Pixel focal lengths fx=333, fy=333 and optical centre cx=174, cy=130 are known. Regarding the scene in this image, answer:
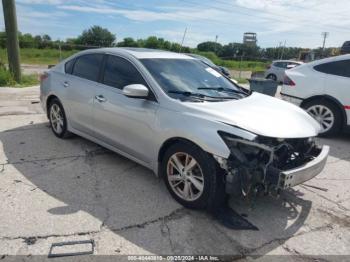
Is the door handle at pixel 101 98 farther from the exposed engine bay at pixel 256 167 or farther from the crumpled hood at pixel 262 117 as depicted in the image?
the exposed engine bay at pixel 256 167

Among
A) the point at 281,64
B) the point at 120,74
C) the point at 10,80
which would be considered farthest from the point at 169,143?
the point at 281,64

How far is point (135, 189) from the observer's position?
13.3ft

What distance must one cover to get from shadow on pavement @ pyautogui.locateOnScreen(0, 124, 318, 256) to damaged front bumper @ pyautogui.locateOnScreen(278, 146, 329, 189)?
1.69 feet

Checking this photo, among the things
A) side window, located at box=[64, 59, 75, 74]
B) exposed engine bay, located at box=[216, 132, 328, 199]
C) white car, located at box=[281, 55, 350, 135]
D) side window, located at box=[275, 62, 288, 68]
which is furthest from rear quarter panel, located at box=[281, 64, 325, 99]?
side window, located at box=[275, 62, 288, 68]

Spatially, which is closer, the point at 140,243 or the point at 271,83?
the point at 140,243

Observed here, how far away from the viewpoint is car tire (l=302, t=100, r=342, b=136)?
259 inches

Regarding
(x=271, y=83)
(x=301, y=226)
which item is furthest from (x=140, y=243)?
(x=271, y=83)

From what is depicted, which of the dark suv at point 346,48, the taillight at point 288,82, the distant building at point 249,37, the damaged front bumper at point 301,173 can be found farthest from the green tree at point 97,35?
the damaged front bumper at point 301,173

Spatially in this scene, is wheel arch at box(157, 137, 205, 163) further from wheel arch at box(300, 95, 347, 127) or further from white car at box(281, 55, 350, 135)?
wheel arch at box(300, 95, 347, 127)

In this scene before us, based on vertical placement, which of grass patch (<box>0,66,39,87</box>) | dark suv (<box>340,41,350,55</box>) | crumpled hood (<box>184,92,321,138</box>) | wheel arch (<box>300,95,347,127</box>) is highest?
dark suv (<box>340,41,350,55</box>)

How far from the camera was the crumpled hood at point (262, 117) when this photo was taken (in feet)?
10.8

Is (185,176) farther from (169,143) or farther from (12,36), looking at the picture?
(12,36)

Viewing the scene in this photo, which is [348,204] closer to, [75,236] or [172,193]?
[172,193]

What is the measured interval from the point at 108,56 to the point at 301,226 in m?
3.29
